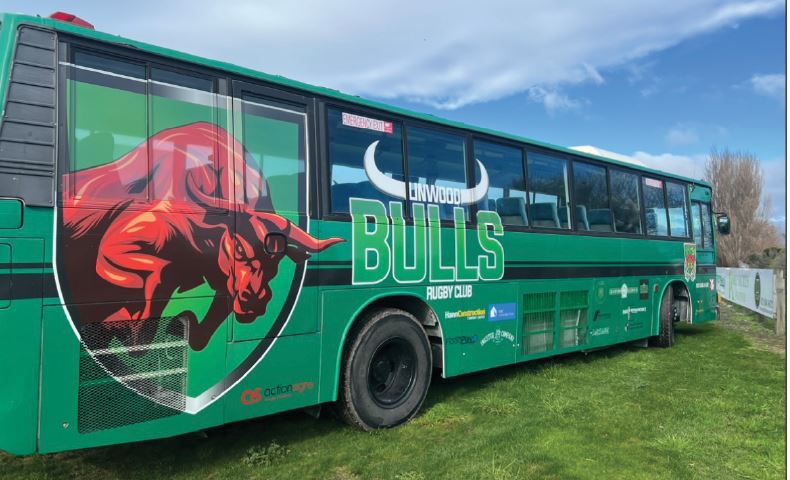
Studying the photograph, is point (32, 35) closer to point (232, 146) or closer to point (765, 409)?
point (232, 146)

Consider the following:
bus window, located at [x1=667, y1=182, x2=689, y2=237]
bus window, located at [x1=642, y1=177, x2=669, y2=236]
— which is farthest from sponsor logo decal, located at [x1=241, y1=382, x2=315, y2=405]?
bus window, located at [x1=667, y1=182, x2=689, y2=237]

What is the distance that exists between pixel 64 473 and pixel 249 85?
10.2 ft

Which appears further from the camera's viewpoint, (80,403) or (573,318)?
(573,318)

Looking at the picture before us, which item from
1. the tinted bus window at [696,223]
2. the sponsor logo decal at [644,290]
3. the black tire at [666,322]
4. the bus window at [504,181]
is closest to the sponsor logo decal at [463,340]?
the bus window at [504,181]

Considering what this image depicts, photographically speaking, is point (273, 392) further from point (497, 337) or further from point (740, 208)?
point (740, 208)

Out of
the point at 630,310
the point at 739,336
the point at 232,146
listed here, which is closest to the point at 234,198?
the point at 232,146

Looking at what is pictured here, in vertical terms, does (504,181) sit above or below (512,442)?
above

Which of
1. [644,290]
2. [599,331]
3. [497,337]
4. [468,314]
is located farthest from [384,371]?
[644,290]

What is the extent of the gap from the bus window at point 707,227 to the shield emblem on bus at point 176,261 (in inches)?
366

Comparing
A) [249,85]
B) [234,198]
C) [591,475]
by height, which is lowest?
[591,475]

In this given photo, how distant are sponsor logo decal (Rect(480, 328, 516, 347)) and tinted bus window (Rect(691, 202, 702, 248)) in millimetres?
5964

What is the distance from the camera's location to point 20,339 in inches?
129

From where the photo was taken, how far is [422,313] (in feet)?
18.9

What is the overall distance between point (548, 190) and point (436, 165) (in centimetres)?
213
